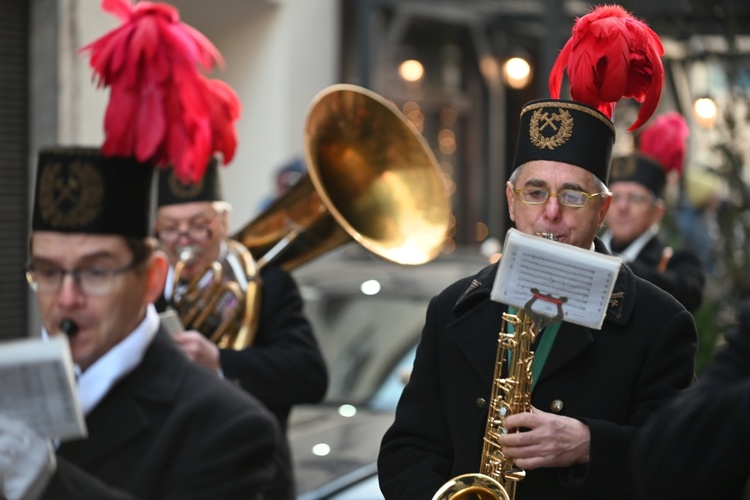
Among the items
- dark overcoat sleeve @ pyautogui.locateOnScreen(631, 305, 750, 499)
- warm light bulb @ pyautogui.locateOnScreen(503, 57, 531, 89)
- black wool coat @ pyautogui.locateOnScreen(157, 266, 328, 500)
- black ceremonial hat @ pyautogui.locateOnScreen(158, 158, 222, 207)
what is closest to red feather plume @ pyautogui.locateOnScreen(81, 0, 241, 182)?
dark overcoat sleeve @ pyautogui.locateOnScreen(631, 305, 750, 499)

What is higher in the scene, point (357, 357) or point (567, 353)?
point (567, 353)

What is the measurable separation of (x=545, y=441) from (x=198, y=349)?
1.58m

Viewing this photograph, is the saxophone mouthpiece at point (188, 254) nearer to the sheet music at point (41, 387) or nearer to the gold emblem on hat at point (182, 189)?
the gold emblem on hat at point (182, 189)

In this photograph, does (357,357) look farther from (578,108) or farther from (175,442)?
(175,442)

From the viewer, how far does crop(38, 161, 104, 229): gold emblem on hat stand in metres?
2.98

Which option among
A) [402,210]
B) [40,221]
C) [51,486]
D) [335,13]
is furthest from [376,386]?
[335,13]

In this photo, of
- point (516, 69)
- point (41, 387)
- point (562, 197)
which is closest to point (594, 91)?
point (562, 197)

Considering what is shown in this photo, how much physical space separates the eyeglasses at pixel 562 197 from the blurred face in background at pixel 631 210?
261cm

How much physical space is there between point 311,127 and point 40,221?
2364mm

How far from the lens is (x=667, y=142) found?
20.7 feet

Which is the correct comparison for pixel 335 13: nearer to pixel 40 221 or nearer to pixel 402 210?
pixel 402 210

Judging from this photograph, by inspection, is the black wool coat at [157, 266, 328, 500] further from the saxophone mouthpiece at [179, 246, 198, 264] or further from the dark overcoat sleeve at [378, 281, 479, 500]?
the dark overcoat sleeve at [378, 281, 479, 500]

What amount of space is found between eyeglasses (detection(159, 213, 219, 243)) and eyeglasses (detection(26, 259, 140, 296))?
200 cm

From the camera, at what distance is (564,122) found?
11.0ft
